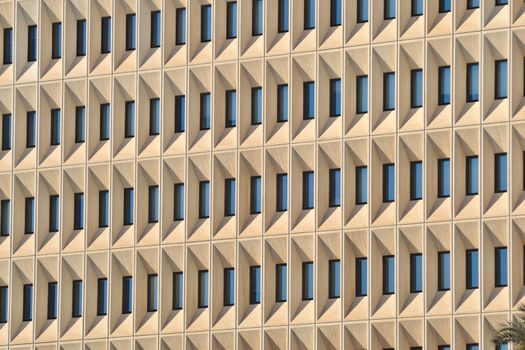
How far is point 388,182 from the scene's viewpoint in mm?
79062

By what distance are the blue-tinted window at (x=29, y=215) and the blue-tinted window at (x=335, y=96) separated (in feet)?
45.0

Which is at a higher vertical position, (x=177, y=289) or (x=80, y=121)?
(x=80, y=121)

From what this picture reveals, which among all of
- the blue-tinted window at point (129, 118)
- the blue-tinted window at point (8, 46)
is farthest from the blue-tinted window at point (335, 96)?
the blue-tinted window at point (8, 46)

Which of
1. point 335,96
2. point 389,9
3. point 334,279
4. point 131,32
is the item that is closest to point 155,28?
point 131,32

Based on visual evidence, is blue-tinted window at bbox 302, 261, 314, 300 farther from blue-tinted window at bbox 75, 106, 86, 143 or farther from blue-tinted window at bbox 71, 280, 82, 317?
blue-tinted window at bbox 75, 106, 86, 143

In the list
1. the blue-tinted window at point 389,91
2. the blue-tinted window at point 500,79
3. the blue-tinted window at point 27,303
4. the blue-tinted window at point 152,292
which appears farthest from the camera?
the blue-tinted window at point 27,303

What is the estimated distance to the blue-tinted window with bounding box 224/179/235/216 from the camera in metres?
82.0

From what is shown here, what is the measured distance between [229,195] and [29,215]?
922 cm

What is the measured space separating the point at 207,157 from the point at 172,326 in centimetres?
666

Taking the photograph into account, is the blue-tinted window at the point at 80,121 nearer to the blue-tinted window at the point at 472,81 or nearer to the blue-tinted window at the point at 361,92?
the blue-tinted window at the point at 361,92

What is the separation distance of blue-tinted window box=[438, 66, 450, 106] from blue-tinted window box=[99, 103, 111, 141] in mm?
14542

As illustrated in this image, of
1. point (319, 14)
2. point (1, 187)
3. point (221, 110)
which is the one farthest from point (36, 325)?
point (319, 14)

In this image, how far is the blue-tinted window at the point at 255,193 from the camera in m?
81.5

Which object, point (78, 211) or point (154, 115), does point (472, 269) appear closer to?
point (154, 115)
